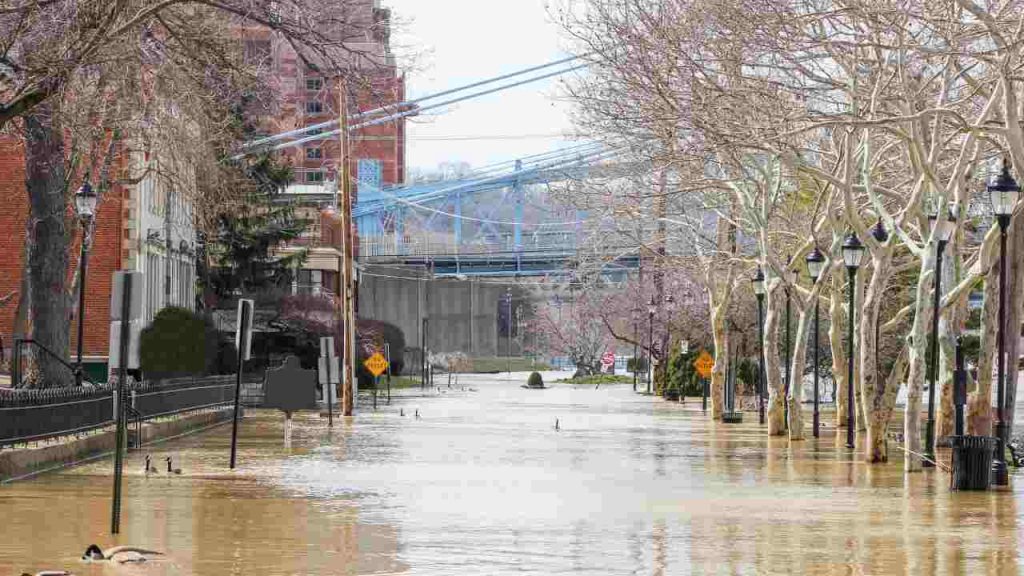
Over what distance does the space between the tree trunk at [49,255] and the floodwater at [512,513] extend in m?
2.78

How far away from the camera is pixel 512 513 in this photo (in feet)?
68.8

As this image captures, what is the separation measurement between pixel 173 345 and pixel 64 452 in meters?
25.3

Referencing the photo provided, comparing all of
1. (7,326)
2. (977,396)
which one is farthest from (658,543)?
(7,326)

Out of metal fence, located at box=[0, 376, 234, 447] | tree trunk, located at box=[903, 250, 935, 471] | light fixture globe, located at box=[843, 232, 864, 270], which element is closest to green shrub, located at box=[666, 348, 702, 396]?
metal fence, located at box=[0, 376, 234, 447]

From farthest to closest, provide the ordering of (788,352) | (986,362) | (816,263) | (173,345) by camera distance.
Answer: (173,345)
(788,352)
(816,263)
(986,362)

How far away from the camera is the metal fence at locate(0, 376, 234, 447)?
84.1ft

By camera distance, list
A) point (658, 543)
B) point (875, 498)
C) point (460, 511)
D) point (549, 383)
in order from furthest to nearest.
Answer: point (549, 383) < point (875, 498) < point (460, 511) < point (658, 543)

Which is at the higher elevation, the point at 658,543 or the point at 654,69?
the point at 654,69

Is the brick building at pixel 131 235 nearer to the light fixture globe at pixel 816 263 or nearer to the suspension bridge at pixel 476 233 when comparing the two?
the light fixture globe at pixel 816 263

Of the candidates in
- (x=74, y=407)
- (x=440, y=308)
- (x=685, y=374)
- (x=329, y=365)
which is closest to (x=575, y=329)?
(x=440, y=308)

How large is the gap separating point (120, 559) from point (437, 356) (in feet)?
401

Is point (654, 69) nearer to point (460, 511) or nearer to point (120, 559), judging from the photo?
point (460, 511)

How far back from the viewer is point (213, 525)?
18.8 m

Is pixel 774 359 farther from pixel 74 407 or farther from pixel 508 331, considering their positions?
pixel 508 331
